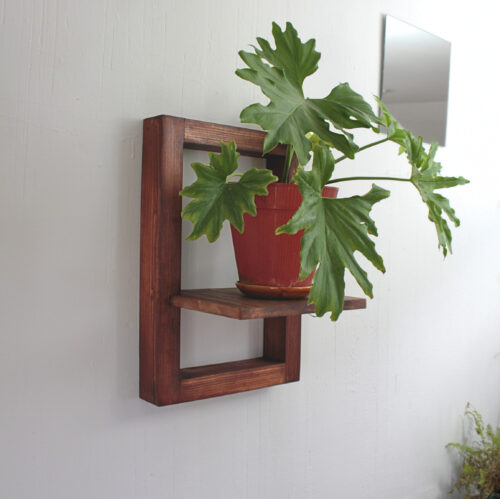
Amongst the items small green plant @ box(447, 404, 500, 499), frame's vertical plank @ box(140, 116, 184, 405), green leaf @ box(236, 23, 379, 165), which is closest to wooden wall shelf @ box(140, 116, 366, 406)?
frame's vertical plank @ box(140, 116, 184, 405)

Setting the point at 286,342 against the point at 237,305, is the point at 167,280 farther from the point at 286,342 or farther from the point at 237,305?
the point at 286,342

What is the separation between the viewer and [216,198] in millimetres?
1045

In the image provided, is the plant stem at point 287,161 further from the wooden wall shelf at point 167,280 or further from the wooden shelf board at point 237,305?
the wooden shelf board at point 237,305

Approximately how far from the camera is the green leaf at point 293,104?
3.14 feet

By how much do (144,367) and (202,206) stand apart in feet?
1.16

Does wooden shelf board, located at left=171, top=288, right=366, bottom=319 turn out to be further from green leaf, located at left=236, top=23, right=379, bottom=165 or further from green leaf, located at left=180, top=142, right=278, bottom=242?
green leaf, located at left=236, top=23, right=379, bottom=165

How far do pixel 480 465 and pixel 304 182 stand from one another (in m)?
1.47

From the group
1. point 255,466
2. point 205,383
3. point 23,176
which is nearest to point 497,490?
point 255,466

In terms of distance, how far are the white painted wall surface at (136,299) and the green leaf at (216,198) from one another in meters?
0.18

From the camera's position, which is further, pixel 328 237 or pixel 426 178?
pixel 426 178

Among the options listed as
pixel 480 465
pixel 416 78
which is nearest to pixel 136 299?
pixel 416 78

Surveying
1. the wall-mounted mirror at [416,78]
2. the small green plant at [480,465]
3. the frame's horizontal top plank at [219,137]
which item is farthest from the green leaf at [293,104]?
the small green plant at [480,465]

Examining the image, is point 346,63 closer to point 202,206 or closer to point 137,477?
point 202,206

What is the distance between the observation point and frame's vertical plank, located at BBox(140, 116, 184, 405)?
3.66 feet
